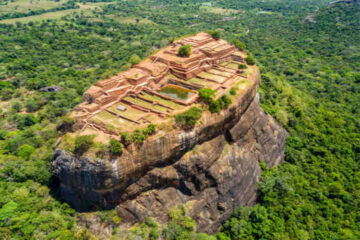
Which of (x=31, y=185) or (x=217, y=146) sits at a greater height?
(x=217, y=146)

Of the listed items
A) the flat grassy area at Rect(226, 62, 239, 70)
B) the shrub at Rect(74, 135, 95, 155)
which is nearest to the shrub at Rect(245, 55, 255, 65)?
the flat grassy area at Rect(226, 62, 239, 70)

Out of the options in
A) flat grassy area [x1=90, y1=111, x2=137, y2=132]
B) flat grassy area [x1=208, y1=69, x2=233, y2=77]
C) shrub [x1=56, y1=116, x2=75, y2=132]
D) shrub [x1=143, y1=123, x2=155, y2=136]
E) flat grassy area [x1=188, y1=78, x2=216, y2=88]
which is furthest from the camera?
flat grassy area [x1=208, y1=69, x2=233, y2=77]

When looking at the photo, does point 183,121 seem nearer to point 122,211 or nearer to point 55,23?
point 122,211

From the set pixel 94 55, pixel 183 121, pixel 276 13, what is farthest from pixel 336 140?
pixel 276 13

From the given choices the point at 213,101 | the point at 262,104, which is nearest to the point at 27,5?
the point at 262,104

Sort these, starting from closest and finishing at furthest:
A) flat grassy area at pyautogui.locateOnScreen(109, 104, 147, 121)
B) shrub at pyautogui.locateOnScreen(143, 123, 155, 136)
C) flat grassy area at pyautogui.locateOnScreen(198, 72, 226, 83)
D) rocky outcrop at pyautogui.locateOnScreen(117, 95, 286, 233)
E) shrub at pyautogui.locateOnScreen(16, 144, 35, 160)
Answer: shrub at pyautogui.locateOnScreen(143, 123, 155, 136)
rocky outcrop at pyautogui.locateOnScreen(117, 95, 286, 233)
flat grassy area at pyautogui.locateOnScreen(109, 104, 147, 121)
shrub at pyautogui.locateOnScreen(16, 144, 35, 160)
flat grassy area at pyautogui.locateOnScreen(198, 72, 226, 83)

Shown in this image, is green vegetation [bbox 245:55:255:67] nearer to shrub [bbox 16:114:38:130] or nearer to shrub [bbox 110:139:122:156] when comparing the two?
shrub [bbox 110:139:122:156]

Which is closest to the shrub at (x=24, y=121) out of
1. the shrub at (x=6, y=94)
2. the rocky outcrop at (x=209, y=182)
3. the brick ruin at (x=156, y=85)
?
the shrub at (x=6, y=94)
